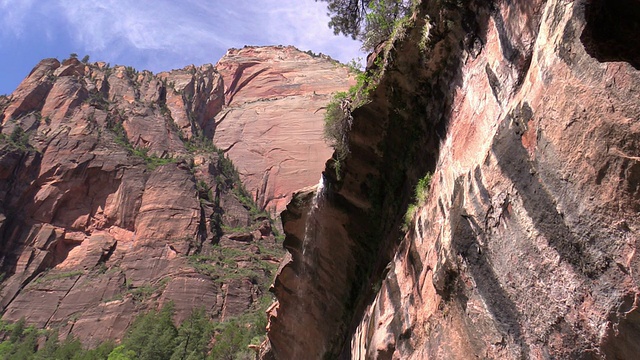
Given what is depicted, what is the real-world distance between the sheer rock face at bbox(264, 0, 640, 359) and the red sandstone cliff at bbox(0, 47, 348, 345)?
43485 mm

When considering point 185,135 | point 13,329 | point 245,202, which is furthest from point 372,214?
point 185,135

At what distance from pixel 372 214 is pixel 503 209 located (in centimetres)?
526

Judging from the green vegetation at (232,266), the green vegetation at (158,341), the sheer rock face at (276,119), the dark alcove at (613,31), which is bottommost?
the dark alcove at (613,31)

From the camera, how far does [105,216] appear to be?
200 ft

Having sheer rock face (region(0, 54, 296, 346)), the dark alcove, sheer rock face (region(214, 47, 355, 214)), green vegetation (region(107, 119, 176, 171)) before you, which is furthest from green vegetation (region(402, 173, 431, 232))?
sheer rock face (region(214, 47, 355, 214))

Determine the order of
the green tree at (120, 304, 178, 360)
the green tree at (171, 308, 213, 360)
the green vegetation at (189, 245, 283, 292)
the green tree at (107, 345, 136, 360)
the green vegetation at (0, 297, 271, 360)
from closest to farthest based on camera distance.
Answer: the green tree at (107, 345, 136, 360)
the green vegetation at (0, 297, 271, 360)
the green tree at (120, 304, 178, 360)
the green tree at (171, 308, 213, 360)
the green vegetation at (189, 245, 283, 292)

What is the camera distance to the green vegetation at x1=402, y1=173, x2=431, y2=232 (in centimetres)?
743

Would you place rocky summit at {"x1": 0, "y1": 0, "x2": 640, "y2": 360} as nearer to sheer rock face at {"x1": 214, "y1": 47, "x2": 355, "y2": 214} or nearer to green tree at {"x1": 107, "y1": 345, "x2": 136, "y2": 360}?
green tree at {"x1": 107, "y1": 345, "x2": 136, "y2": 360}

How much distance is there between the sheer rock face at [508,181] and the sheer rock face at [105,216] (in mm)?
43585

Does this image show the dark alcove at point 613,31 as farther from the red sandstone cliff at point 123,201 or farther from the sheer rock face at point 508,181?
the red sandstone cliff at point 123,201

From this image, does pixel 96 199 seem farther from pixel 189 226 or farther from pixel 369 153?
pixel 369 153

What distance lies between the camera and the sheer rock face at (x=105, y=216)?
49.8 meters

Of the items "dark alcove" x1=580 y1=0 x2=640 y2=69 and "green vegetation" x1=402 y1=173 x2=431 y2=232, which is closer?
"dark alcove" x1=580 y1=0 x2=640 y2=69

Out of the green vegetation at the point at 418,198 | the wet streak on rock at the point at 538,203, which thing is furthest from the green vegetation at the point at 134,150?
the wet streak on rock at the point at 538,203
